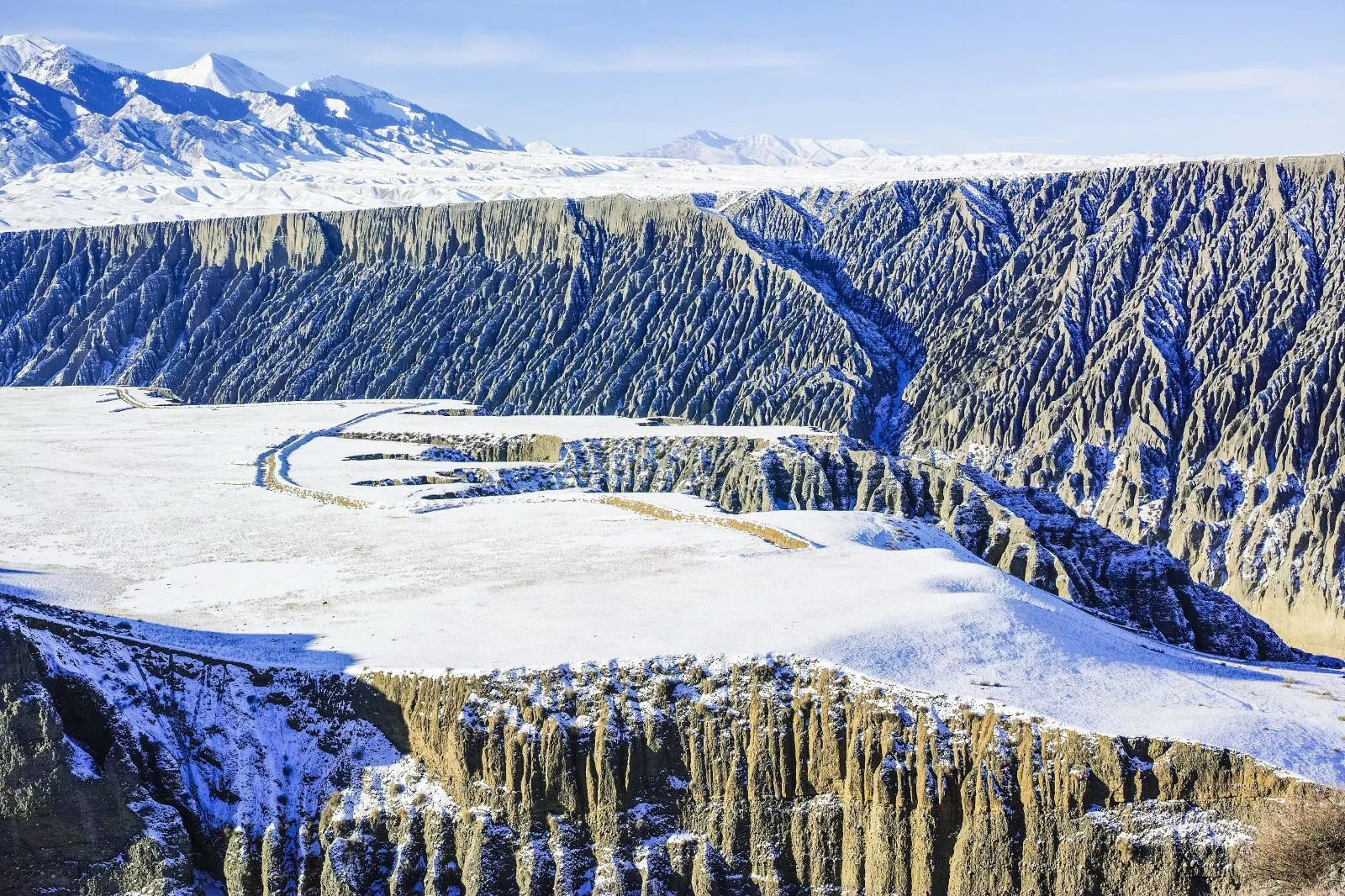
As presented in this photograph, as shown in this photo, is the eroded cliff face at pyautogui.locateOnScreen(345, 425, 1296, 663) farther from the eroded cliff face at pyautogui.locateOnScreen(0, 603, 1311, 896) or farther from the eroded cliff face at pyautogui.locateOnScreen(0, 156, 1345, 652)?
the eroded cliff face at pyautogui.locateOnScreen(0, 156, 1345, 652)

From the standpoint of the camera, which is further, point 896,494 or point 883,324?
point 883,324

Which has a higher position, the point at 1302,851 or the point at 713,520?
the point at 713,520

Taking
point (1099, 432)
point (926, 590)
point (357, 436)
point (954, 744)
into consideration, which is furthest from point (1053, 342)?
point (954, 744)


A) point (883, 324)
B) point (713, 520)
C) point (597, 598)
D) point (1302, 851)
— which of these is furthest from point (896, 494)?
point (883, 324)

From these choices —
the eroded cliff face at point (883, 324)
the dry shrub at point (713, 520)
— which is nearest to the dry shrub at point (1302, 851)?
the dry shrub at point (713, 520)

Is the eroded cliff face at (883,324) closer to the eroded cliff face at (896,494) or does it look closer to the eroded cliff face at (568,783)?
the eroded cliff face at (896,494)

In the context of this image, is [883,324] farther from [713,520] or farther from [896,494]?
[713,520]
